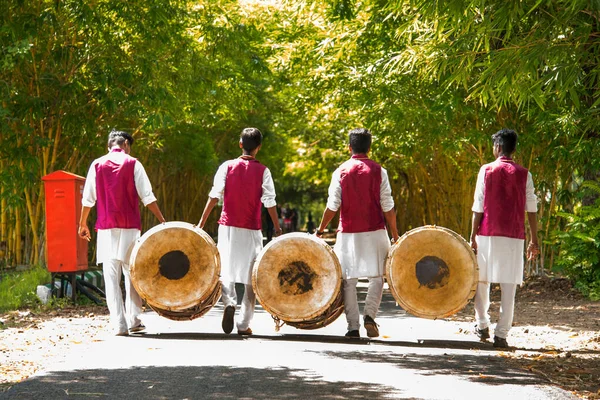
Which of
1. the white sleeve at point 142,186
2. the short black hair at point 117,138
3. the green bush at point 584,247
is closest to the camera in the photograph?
the white sleeve at point 142,186

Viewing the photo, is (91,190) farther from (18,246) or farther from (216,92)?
(216,92)

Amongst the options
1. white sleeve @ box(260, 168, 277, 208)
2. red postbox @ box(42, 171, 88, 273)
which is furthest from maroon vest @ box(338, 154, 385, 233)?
red postbox @ box(42, 171, 88, 273)

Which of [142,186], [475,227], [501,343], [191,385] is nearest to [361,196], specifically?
[475,227]

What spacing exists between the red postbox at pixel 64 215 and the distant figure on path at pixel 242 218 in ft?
11.2

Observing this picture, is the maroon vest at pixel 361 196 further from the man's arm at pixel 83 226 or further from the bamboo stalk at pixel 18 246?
the bamboo stalk at pixel 18 246

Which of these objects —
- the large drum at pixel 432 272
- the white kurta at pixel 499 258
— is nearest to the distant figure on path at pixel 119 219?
the large drum at pixel 432 272

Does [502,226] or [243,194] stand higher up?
[243,194]

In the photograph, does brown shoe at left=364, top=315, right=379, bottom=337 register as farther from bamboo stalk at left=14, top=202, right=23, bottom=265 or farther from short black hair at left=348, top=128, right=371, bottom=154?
bamboo stalk at left=14, top=202, right=23, bottom=265

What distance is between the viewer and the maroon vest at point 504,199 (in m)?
9.65

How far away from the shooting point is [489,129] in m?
16.9

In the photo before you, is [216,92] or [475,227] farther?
[216,92]

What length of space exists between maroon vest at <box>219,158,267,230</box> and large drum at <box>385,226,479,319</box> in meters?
1.53

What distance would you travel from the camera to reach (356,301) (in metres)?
10.1

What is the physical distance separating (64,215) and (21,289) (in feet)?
3.74
